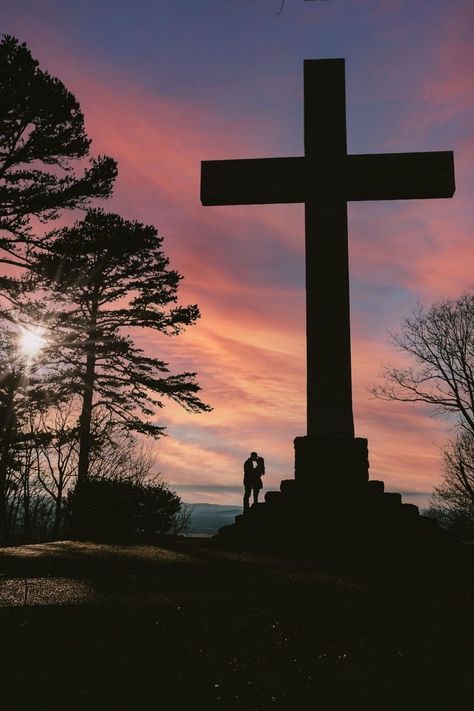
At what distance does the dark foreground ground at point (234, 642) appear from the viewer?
111 inches

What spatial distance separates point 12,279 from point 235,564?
415 inches

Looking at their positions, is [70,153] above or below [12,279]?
above

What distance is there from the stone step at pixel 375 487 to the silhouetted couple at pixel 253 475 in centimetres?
361

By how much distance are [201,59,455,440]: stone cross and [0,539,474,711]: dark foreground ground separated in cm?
403

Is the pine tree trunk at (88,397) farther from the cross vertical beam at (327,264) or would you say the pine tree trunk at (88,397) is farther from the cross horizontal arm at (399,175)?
the cross horizontal arm at (399,175)

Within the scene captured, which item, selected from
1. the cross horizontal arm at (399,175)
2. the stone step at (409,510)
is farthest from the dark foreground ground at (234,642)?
the cross horizontal arm at (399,175)

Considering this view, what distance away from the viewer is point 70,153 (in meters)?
14.0

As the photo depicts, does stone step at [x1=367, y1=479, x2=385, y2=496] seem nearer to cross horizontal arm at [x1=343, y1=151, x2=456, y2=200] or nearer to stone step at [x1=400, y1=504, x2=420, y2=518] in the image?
stone step at [x1=400, y1=504, x2=420, y2=518]

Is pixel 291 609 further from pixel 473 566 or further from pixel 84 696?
pixel 473 566

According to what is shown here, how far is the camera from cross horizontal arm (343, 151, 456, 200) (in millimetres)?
10047

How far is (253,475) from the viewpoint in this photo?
476 inches

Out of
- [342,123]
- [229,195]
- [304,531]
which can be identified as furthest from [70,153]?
[304,531]

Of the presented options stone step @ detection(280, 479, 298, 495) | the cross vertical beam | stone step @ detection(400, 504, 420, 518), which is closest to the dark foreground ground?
stone step @ detection(400, 504, 420, 518)

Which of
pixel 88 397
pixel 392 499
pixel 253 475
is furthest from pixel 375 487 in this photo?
pixel 88 397
